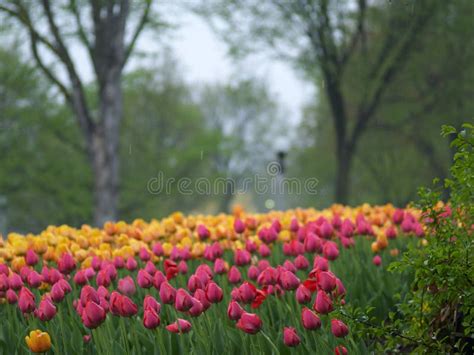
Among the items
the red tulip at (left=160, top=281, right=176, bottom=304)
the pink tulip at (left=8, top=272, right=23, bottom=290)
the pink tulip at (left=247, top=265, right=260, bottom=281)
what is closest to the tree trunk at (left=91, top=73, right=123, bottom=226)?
the pink tulip at (left=8, top=272, right=23, bottom=290)

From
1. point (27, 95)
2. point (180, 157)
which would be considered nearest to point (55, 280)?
point (27, 95)

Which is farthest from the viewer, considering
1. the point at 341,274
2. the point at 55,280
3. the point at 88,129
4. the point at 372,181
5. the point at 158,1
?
the point at 372,181

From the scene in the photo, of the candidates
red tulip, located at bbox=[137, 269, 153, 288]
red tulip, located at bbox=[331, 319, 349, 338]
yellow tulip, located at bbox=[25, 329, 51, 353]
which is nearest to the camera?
red tulip, located at bbox=[331, 319, 349, 338]

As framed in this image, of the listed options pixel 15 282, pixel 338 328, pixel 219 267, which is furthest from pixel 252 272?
pixel 15 282

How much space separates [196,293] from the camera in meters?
3.55

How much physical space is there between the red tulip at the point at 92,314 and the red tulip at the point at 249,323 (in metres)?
0.76

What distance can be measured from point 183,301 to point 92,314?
0.49 meters

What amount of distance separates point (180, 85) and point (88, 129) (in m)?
19.8

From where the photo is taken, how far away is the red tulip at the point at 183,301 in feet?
11.3

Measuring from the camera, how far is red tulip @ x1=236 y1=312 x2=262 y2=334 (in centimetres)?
324

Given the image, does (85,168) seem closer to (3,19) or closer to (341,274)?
(3,19)

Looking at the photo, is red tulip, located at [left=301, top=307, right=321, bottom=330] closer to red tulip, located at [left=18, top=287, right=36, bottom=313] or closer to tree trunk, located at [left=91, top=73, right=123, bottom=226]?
red tulip, located at [left=18, top=287, right=36, bottom=313]

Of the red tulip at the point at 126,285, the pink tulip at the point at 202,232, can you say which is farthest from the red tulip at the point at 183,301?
the pink tulip at the point at 202,232

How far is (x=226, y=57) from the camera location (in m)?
20.2
